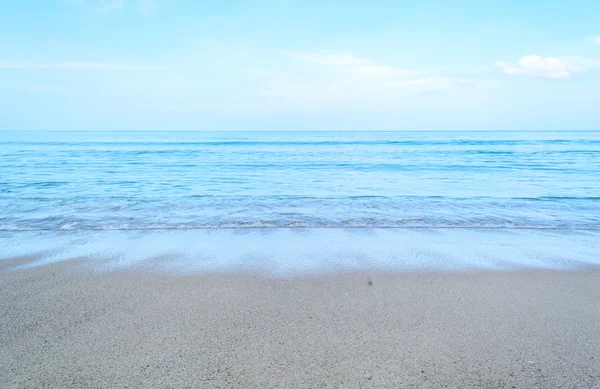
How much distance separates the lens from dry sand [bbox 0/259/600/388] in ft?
8.05

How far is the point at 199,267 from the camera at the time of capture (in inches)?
189

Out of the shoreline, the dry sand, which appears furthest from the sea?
the dry sand

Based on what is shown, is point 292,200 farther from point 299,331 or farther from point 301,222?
point 299,331

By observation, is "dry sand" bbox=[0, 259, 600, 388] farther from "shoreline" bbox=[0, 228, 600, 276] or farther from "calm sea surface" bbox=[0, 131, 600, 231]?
"calm sea surface" bbox=[0, 131, 600, 231]

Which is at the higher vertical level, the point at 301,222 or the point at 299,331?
the point at 299,331

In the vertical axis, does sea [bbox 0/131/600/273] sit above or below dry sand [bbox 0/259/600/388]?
below

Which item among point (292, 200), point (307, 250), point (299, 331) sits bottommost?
point (292, 200)

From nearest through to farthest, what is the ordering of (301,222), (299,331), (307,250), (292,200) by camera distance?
(299,331) → (307,250) → (301,222) → (292,200)

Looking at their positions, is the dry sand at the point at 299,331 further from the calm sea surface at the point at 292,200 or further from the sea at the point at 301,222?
the calm sea surface at the point at 292,200

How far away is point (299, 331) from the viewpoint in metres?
3.04

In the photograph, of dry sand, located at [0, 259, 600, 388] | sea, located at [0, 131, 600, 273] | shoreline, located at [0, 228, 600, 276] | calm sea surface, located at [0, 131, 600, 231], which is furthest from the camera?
calm sea surface, located at [0, 131, 600, 231]

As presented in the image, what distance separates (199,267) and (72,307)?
1.52 metres

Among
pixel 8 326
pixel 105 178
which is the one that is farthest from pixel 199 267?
pixel 105 178

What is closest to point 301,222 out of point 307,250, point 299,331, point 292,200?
point 307,250
